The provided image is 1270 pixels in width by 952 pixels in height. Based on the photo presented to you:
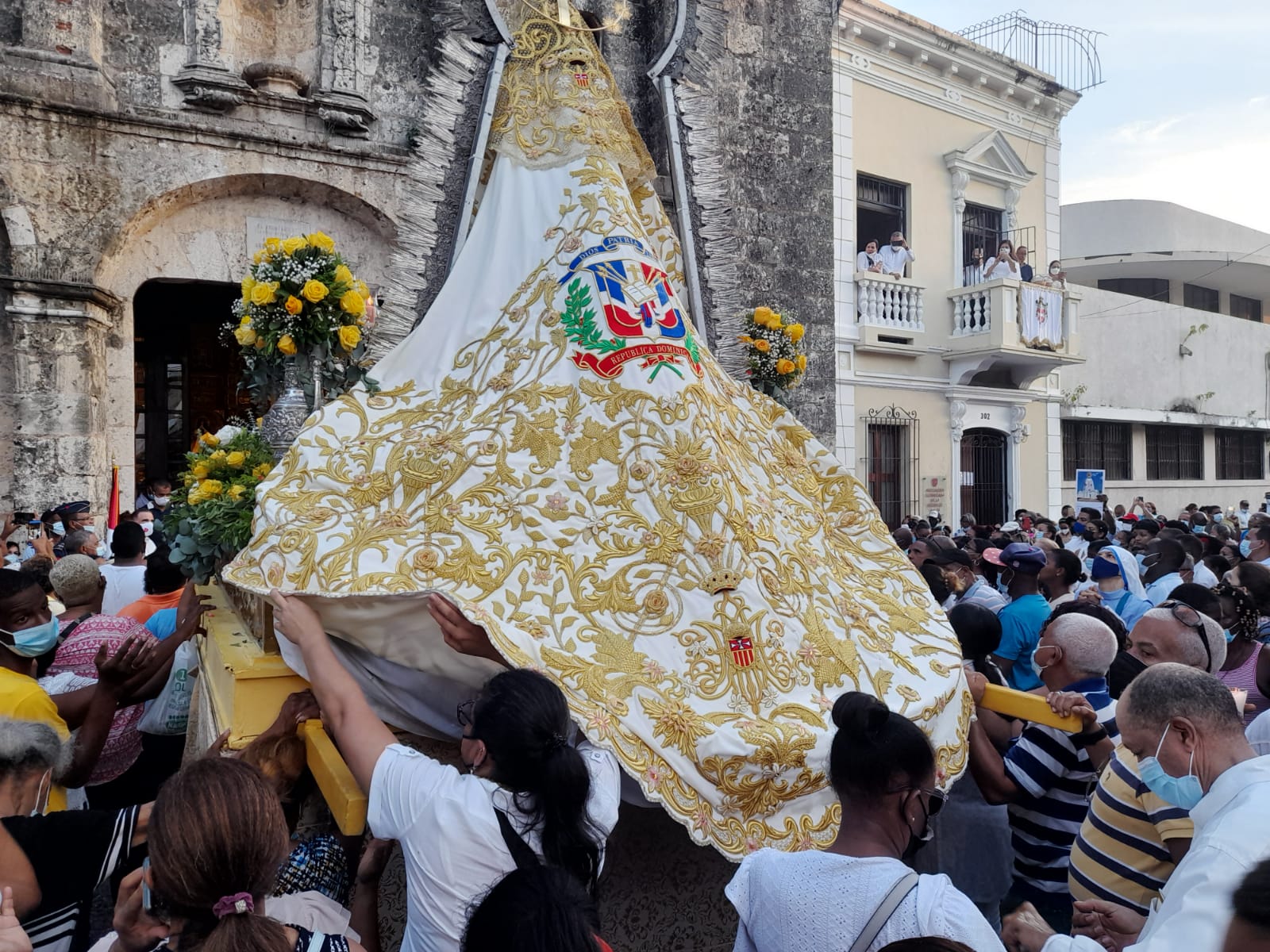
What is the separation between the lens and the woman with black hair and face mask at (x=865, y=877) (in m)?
1.43

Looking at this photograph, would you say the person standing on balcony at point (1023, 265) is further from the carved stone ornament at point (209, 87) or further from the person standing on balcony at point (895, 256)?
the carved stone ornament at point (209, 87)

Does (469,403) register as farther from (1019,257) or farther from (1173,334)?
(1173,334)

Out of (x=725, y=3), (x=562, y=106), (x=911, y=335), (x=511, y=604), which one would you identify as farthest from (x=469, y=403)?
(x=911, y=335)

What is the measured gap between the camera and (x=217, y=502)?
301 cm

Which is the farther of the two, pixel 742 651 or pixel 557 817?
pixel 742 651

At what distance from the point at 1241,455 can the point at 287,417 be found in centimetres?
2289

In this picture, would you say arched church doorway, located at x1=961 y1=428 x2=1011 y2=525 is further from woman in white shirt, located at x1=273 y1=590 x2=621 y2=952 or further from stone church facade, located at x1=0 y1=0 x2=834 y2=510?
woman in white shirt, located at x1=273 y1=590 x2=621 y2=952

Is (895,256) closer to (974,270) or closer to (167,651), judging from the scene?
(974,270)

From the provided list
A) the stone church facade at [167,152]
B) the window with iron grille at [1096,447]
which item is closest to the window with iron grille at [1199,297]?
the window with iron grille at [1096,447]

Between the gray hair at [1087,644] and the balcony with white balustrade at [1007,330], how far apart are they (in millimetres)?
11344

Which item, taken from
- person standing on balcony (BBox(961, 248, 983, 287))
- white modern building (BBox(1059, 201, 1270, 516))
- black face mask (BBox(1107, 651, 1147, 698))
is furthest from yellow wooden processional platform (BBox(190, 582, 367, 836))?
white modern building (BBox(1059, 201, 1270, 516))

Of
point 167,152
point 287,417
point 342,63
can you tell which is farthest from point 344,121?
point 287,417

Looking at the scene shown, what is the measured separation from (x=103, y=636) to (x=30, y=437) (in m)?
4.27

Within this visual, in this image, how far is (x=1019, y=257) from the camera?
14102mm
